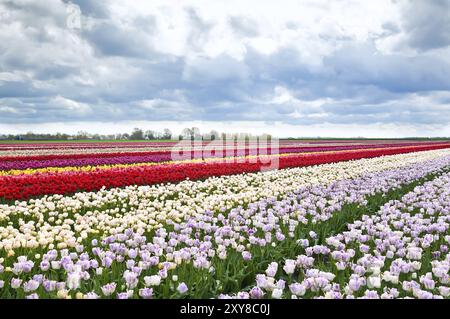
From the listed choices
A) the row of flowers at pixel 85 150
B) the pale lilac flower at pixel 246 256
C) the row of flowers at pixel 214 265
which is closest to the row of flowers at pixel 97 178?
the row of flowers at pixel 214 265

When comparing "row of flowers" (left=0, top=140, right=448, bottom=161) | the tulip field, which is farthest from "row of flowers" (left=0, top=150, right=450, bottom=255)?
"row of flowers" (left=0, top=140, right=448, bottom=161)

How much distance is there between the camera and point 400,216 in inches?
309

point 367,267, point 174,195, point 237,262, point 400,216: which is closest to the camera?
point 367,267

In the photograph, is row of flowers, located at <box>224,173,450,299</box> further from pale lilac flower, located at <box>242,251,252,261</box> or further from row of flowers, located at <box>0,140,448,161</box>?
row of flowers, located at <box>0,140,448,161</box>

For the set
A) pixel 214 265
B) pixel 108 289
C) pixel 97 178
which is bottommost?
pixel 214 265

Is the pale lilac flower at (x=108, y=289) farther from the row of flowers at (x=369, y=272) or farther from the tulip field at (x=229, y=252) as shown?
the row of flowers at (x=369, y=272)
